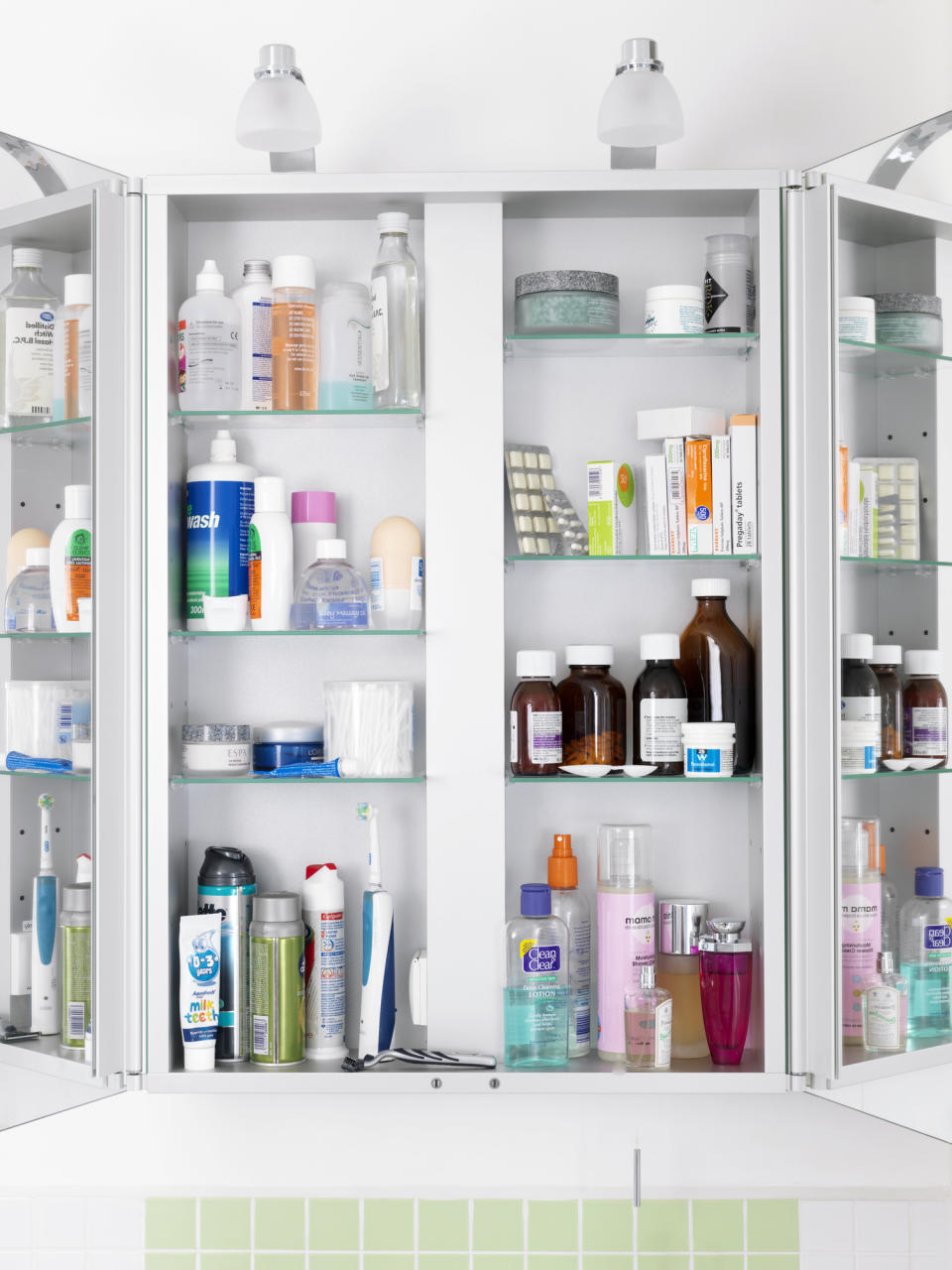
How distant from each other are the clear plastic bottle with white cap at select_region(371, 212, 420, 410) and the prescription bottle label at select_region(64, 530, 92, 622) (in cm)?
40

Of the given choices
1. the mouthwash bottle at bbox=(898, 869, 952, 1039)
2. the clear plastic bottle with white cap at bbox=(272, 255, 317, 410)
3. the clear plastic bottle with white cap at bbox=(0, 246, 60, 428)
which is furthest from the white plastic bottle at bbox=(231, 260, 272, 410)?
the mouthwash bottle at bbox=(898, 869, 952, 1039)

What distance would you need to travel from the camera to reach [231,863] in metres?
1.48

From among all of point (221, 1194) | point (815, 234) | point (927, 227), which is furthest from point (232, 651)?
point (927, 227)

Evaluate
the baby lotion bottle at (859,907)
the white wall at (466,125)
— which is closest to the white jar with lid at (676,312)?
the white wall at (466,125)

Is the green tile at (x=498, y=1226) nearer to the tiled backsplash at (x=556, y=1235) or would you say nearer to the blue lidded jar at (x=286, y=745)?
the tiled backsplash at (x=556, y=1235)

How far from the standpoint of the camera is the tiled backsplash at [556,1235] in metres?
1.59

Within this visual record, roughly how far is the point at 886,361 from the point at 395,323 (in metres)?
0.61

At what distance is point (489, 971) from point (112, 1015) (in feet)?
1.51

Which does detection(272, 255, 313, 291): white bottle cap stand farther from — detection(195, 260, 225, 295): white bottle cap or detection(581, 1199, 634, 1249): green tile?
detection(581, 1199, 634, 1249): green tile

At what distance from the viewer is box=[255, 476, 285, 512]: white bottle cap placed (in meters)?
1.47

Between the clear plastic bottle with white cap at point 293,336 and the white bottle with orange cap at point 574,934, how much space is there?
67 cm

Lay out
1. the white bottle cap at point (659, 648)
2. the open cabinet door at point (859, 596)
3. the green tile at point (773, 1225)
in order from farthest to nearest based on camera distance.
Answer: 1. the green tile at point (773, 1225)
2. the white bottle cap at point (659, 648)
3. the open cabinet door at point (859, 596)

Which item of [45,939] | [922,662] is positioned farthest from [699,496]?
[45,939]

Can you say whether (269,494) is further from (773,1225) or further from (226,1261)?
(773,1225)
